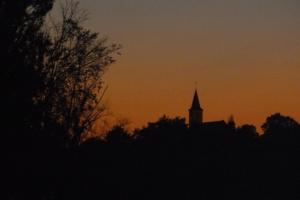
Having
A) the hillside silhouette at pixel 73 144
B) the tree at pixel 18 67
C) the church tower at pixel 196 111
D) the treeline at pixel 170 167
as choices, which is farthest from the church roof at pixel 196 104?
the tree at pixel 18 67

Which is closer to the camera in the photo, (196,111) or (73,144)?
(73,144)

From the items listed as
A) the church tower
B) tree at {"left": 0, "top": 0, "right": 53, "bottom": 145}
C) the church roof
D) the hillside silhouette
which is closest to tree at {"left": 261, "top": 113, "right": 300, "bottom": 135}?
the church tower

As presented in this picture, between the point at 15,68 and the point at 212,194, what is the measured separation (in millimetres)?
39955

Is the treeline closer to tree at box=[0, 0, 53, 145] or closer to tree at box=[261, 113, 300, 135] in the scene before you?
tree at box=[0, 0, 53, 145]

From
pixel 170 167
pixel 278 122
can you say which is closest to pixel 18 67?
pixel 170 167

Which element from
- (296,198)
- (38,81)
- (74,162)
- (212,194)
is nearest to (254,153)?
(296,198)

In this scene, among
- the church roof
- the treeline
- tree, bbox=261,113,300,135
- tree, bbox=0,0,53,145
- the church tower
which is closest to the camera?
tree, bbox=0,0,53,145

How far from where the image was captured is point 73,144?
36.1 meters

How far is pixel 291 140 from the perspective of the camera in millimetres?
94125

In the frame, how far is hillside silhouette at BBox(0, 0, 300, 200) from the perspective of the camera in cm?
2552

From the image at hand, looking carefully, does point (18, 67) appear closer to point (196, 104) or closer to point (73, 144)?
point (73, 144)

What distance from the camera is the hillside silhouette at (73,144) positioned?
25.5 m

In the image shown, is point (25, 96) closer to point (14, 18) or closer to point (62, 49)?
point (14, 18)

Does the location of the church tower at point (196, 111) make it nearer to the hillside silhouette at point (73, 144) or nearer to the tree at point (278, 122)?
the tree at point (278, 122)
